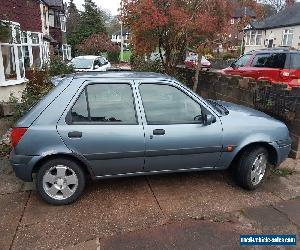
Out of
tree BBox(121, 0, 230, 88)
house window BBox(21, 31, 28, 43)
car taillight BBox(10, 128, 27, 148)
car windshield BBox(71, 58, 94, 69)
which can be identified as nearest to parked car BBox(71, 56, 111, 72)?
car windshield BBox(71, 58, 94, 69)

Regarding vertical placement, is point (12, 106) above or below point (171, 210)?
above

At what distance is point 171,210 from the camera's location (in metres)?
3.72

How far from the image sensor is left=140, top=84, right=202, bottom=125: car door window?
3.81 meters

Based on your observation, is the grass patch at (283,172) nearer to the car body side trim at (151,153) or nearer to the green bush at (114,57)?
the car body side trim at (151,153)

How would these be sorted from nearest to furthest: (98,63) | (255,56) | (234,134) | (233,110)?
1. (234,134)
2. (233,110)
3. (255,56)
4. (98,63)

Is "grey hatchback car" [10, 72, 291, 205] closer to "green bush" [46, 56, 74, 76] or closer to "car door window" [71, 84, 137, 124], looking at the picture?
"car door window" [71, 84, 137, 124]

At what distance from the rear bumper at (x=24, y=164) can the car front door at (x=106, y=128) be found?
1.55 feet

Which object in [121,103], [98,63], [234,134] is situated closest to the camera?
[121,103]

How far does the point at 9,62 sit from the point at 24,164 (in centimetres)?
816

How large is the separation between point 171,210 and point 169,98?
146cm

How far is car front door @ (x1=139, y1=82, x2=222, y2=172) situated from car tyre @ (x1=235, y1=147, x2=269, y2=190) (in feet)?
1.46

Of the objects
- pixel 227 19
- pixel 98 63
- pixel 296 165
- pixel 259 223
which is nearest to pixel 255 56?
pixel 227 19

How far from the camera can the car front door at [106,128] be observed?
3564 mm

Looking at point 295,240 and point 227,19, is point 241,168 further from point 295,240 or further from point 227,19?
point 227,19
